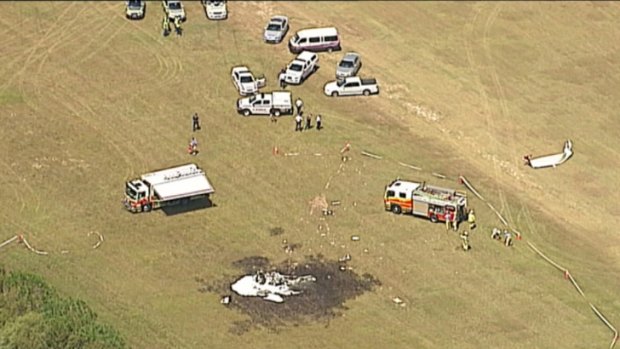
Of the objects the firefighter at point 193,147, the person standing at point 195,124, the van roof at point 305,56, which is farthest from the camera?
the van roof at point 305,56

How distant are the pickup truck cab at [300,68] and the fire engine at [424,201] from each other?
15544 mm

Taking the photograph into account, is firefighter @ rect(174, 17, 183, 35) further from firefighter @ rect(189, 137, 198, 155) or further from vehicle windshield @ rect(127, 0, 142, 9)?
firefighter @ rect(189, 137, 198, 155)

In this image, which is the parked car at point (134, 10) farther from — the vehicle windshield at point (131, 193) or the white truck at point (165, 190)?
the vehicle windshield at point (131, 193)

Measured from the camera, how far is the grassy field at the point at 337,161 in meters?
59.6

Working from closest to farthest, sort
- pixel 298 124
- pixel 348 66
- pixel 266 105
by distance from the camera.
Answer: pixel 298 124
pixel 266 105
pixel 348 66

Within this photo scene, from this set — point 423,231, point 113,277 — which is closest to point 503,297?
point 423,231

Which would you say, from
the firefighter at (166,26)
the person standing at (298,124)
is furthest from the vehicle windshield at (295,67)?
the firefighter at (166,26)

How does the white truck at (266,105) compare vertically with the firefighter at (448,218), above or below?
above

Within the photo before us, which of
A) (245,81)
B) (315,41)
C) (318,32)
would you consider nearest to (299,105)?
(245,81)

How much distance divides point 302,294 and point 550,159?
66.4 ft

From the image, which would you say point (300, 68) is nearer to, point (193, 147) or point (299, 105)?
point (299, 105)

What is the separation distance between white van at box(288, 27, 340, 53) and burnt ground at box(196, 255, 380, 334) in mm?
25743

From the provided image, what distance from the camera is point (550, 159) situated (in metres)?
73.4

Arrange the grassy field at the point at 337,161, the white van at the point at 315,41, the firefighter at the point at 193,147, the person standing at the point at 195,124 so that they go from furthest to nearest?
1. the white van at the point at 315,41
2. the person standing at the point at 195,124
3. the firefighter at the point at 193,147
4. the grassy field at the point at 337,161
